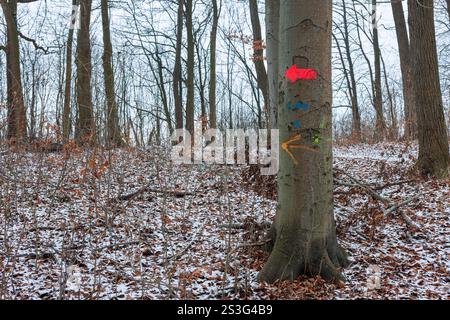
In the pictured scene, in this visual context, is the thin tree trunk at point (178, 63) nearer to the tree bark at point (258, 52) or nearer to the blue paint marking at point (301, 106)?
the tree bark at point (258, 52)

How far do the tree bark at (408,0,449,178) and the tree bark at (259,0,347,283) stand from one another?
3.91 m

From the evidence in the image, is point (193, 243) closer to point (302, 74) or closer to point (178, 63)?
point (302, 74)

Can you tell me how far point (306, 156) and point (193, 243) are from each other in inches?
74.8

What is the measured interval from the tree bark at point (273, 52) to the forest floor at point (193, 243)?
4.69 ft

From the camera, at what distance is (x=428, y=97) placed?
21.5ft

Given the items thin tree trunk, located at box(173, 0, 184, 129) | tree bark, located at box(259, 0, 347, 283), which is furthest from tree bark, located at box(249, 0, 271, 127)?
tree bark, located at box(259, 0, 347, 283)

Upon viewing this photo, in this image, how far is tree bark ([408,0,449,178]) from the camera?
648 centimetres

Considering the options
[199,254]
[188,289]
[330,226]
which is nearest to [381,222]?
[330,226]

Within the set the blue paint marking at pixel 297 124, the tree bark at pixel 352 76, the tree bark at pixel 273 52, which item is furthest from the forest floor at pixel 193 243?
the tree bark at pixel 352 76

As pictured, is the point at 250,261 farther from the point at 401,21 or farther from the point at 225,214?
the point at 401,21

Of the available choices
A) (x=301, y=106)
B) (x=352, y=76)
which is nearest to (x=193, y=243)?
(x=301, y=106)
